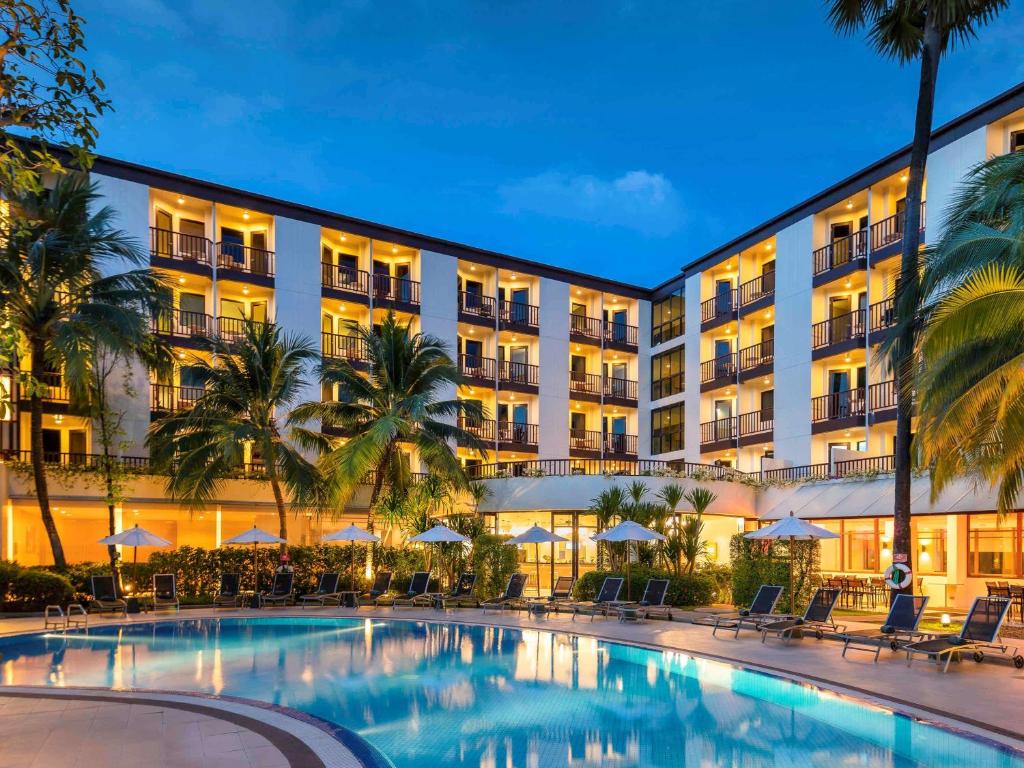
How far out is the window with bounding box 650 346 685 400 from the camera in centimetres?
4016

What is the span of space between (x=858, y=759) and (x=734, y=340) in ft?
98.6

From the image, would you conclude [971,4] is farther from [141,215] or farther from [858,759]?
[141,215]

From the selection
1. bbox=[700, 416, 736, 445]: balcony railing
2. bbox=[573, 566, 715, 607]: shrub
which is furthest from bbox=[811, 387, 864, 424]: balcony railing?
bbox=[573, 566, 715, 607]: shrub

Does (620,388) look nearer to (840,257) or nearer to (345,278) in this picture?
(840,257)

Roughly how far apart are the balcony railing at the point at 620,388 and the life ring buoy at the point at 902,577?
24.1 m

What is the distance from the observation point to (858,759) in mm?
8961

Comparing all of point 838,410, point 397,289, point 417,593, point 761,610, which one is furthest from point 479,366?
point 761,610

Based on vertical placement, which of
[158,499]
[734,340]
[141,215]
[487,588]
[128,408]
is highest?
[141,215]

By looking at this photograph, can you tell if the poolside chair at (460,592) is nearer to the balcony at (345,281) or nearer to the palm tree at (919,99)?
the palm tree at (919,99)

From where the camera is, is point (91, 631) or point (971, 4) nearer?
point (971, 4)

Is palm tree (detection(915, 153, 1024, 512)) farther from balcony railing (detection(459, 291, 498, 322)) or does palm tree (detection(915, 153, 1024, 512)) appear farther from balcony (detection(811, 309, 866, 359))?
balcony railing (detection(459, 291, 498, 322))

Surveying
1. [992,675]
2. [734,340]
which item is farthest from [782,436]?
[992,675]

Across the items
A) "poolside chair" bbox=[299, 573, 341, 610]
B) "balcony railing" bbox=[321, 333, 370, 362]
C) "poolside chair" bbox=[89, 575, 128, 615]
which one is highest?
"balcony railing" bbox=[321, 333, 370, 362]

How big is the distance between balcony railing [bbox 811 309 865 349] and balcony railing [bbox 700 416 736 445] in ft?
18.6
